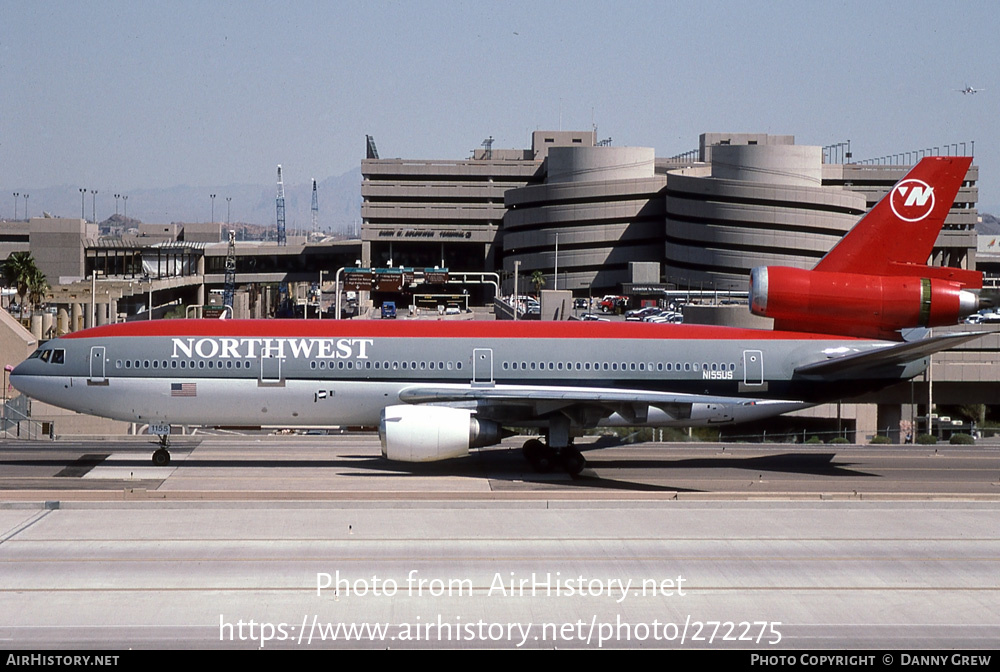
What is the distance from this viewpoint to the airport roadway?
17750 mm

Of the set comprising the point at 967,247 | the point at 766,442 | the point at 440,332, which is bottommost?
the point at 766,442

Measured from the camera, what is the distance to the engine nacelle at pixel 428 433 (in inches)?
1224

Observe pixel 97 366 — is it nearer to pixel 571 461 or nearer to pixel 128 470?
pixel 128 470

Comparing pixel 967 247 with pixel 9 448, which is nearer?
pixel 9 448

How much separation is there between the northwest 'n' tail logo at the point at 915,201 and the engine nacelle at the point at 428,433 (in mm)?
15026

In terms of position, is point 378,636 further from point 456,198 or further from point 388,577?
point 456,198

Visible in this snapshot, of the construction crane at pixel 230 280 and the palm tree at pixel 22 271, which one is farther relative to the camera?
the construction crane at pixel 230 280

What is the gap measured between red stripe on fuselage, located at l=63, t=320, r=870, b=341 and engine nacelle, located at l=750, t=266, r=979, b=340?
940 millimetres

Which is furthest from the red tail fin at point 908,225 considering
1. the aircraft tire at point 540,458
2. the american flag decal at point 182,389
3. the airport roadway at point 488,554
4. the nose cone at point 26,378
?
the nose cone at point 26,378

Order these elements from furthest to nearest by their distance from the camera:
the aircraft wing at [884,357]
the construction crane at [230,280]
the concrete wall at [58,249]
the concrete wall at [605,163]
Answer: the concrete wall at [605,163]
the concrete wall at [58,249]
the construction crane at [230,280]
the aircraft wing at [884,357]

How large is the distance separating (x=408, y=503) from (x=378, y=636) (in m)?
11.1

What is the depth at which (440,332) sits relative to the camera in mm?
34188

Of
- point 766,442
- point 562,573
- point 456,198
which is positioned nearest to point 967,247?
point 456,198

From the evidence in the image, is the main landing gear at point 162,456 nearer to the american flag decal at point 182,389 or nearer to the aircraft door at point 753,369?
the american flag decal at point 182,389
